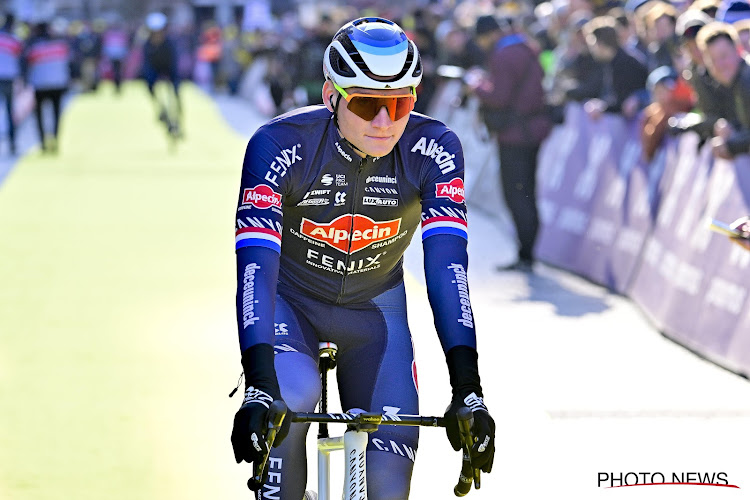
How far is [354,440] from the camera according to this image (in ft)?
12.5

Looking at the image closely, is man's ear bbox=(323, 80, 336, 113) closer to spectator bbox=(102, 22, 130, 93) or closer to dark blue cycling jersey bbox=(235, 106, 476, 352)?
dark blue cycling jersey bbox=(235, 106, 476, 352)

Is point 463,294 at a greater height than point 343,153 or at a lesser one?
lesser

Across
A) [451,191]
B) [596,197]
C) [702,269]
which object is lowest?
[596,197]

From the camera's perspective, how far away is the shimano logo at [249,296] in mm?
3857

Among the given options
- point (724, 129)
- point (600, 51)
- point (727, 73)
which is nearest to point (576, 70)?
point (600, 51)

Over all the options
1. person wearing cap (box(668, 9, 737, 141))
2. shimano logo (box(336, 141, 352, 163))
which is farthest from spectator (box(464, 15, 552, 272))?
shimano logo (box(336, 141, 352, 163))

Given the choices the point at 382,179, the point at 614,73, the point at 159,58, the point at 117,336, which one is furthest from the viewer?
the point at 159,58

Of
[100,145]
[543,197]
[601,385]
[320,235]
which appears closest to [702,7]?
[543,197]

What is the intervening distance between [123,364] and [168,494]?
270 centimetres

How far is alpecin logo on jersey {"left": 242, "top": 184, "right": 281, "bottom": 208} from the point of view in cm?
405

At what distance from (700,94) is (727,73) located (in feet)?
1.79

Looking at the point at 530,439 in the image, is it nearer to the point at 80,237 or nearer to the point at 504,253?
the point at 504,253

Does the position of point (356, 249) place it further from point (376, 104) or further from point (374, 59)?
point (374, 59)

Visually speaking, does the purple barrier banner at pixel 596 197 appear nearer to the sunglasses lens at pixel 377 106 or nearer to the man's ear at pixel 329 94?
the man's ear at pixel 329 94
